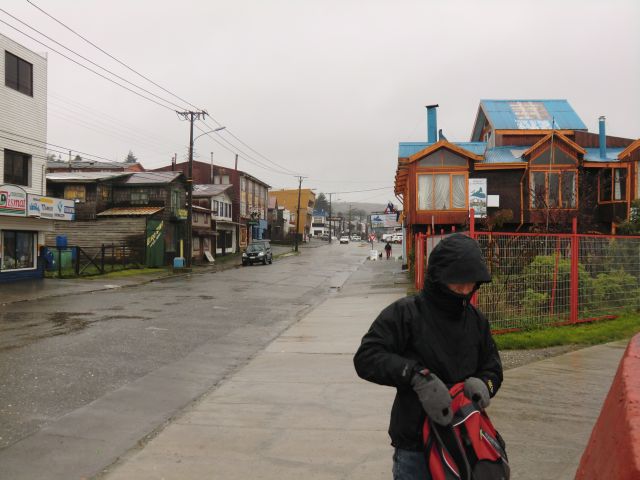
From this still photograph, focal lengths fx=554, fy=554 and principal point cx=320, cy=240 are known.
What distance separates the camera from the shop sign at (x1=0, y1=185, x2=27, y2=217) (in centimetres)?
2075

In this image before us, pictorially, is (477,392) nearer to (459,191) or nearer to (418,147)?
(459,191)

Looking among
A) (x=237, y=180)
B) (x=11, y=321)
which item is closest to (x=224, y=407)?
(x=11, y=321)

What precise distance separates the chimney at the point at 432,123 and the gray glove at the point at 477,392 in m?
29.2

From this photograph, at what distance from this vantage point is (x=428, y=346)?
8.38ft

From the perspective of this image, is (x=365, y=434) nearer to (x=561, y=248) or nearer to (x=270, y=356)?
(x=270, y=356)

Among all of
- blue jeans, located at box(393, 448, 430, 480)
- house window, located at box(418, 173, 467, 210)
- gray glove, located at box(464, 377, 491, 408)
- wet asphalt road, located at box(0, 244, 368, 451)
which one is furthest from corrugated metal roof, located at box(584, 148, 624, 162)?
blue jeans, located at box(393, 448, 430, 480)

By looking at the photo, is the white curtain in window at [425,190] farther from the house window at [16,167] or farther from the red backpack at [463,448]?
A: the red backpack at [463,448]

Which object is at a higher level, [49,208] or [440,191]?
[440,191]

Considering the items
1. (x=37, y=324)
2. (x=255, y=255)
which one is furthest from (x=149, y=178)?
(x=37, y=324)

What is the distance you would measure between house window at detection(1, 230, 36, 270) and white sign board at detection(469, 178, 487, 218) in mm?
20005

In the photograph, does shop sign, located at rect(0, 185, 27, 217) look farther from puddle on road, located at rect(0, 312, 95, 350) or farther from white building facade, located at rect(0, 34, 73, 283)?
puddle on road, located at rect(0, 312, 95, 350)

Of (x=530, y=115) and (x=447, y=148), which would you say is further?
(x=530, y=115)

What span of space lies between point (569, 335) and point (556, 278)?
109 centimetres

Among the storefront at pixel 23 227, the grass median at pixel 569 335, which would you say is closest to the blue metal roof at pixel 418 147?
the storefront at pixel 23 227
